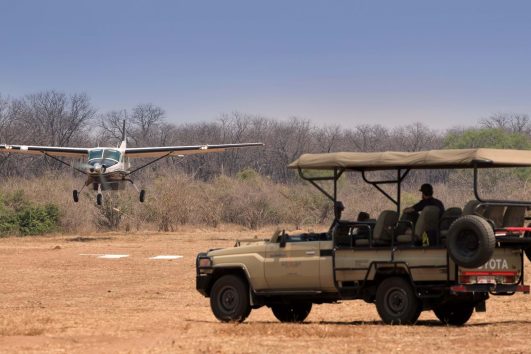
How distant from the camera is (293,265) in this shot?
60.1 feet

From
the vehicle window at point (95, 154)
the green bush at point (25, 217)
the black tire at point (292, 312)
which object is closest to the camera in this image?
the black tire at point (292, 312)

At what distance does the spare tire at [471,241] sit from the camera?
16391 millimetres

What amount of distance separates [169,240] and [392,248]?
37349 mm

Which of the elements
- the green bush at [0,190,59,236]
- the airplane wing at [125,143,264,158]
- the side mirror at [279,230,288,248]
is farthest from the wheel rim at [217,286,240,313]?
the airplane wing at [125,143,264,158]

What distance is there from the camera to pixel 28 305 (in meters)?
Answer: 24.0

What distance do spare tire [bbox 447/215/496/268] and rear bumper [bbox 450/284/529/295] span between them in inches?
20.5

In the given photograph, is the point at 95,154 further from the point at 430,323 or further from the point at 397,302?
the point at 397,302

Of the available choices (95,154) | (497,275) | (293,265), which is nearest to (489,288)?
(497,275)

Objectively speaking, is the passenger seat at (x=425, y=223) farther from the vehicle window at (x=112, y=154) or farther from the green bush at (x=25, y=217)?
the green bush at (x=25, y=217)

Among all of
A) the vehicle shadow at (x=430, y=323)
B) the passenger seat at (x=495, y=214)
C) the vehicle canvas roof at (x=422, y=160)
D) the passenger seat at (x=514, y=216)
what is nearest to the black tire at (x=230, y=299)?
the vehicle shadow at (x=430, y=323)

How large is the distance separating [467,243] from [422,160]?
1538 millimetres

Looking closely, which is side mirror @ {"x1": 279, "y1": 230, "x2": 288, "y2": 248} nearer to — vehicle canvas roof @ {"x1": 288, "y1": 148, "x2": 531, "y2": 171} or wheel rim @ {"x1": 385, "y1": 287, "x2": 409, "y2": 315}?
vehicle canvas roof @ {"x1": 288, "y1": 148, "x2": 531, "y2": 171}

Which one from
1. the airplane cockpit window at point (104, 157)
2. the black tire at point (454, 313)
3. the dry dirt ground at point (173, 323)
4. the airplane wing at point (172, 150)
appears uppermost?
the airplane wing at point (172, 150)

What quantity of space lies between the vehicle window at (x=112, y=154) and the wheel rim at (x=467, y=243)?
44.5m
